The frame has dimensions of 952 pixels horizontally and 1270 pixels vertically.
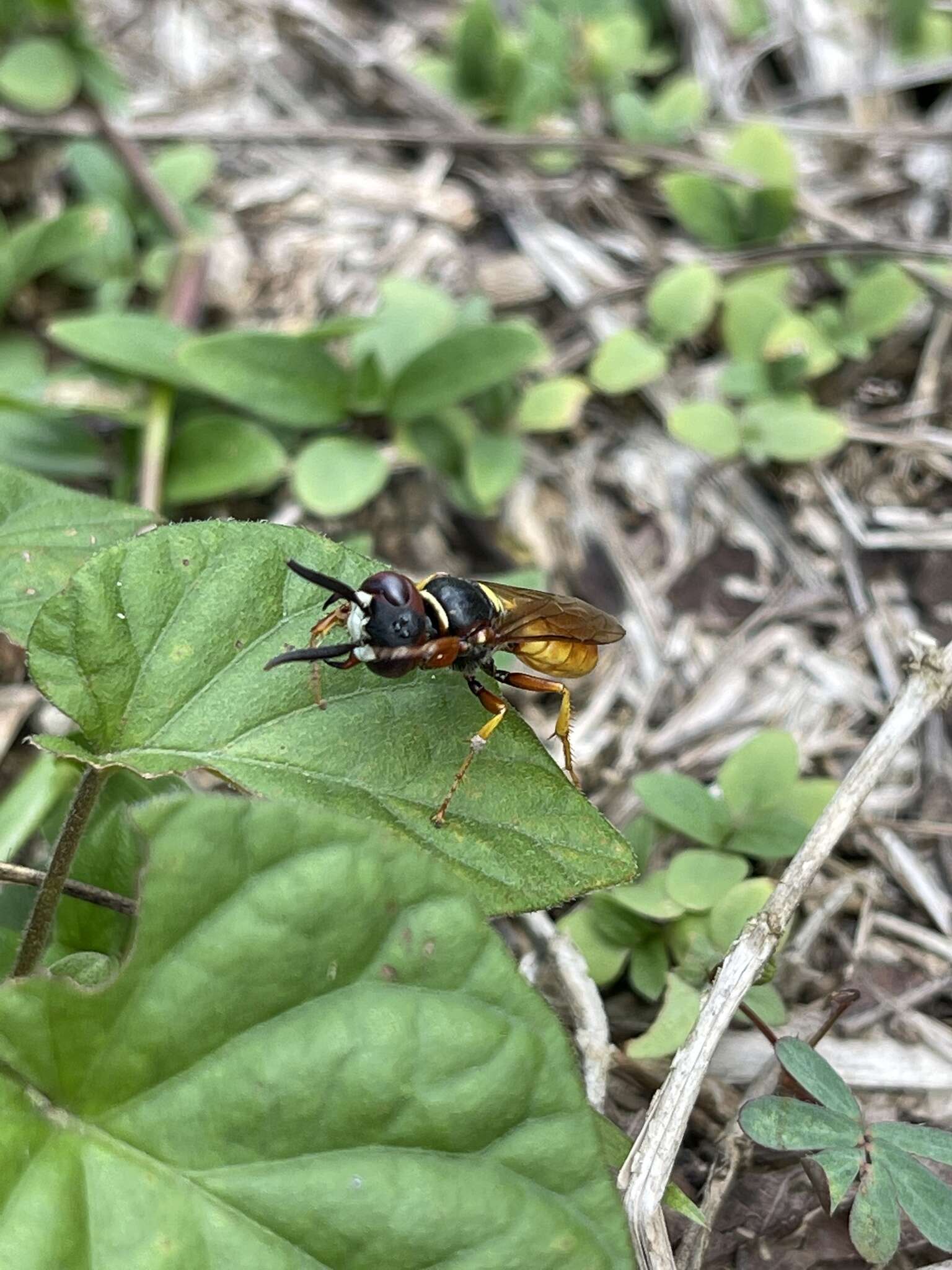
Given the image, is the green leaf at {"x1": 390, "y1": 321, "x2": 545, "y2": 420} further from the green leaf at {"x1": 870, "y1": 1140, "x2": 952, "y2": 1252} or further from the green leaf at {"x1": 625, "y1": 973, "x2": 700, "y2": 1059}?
the green leaf at {"x1": 870, "y1": 1140, "x2": 952, "y2": 1252}

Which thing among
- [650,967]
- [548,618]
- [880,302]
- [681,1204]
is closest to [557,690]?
[548,618]

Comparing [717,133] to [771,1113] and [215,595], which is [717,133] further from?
[771,1113]

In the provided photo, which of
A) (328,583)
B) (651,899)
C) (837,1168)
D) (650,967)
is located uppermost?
(328,583)

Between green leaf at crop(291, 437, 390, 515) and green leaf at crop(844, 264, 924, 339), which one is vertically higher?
green leaf at crop(844, 264, 924, 339)

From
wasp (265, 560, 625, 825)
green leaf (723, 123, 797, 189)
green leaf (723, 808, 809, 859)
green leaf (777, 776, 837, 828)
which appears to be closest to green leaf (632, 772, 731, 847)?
green leaf (723, 808, 809, 859)

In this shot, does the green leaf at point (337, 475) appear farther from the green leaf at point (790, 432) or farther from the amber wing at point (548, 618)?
the green leaf at point (790, 432)

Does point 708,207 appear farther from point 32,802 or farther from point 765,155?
point 32,802

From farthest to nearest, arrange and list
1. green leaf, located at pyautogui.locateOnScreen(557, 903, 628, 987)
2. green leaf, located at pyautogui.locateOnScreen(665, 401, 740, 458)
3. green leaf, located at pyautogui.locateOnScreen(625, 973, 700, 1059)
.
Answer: green leaf, located at pyautogui.locateOnScreen(665, 401, 740, 458) → green leaf, located at pyautogui.locateOnScreen(557, 903, 628, 987) → green leaf, located at pyautogui.locateOnScreen(625, 973, 700, 1059)
